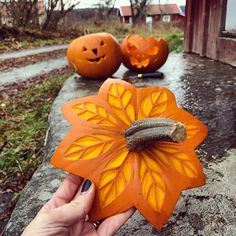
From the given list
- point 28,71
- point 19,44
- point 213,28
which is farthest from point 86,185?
point 19,44

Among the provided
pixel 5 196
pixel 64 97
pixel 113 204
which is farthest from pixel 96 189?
pixel 64 97

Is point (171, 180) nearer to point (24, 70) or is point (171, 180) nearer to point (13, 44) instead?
point (24, 70)

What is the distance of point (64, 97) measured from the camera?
3.30 meters

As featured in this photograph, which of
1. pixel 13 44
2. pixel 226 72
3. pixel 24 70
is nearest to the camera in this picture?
pixel 226 72

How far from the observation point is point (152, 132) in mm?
1055

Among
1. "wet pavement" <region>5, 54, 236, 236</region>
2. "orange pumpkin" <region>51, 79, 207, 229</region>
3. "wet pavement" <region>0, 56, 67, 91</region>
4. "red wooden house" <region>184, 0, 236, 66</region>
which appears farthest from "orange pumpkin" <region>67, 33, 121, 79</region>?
"orange pumpkin" <region>51, 79, 207, 229</region>

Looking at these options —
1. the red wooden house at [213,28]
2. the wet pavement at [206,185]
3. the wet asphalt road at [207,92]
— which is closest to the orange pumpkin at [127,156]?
the wet pavement at [206,185]

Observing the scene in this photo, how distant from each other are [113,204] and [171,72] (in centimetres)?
331

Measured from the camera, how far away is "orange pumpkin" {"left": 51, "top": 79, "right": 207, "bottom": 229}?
1.11 m

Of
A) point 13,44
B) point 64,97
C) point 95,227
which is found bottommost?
point 13,44

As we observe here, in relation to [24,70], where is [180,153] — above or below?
above

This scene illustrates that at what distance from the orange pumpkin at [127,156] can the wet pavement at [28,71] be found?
14.0 feet

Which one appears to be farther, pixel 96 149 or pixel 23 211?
pixel 23 211

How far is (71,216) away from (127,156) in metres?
0.26
